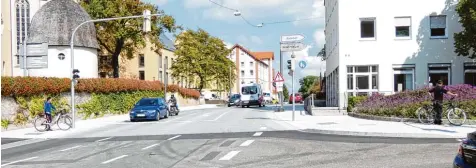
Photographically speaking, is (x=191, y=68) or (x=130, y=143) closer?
(x=130, y=143)

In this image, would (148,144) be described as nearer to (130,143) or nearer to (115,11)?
(130,143)

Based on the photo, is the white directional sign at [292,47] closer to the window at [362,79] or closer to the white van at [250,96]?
the window at [362,79]

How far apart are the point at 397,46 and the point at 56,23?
31.0 meters

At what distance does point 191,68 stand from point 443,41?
177 feet

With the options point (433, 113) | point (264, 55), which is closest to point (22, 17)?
point (433, 113)

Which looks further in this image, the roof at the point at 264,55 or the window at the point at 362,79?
the roof at the point at 264,55

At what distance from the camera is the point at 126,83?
134 ft

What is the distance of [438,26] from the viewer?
30.3 meters

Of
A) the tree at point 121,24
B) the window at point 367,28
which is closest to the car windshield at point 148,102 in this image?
the window at point 367,28

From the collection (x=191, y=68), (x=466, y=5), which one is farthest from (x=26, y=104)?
(x=191, y=68)

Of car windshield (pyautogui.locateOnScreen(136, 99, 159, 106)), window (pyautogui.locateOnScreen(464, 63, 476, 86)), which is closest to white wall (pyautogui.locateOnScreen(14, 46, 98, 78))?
car windshield (pyautogui.locateOnScreen(136, 99, 159, 106))

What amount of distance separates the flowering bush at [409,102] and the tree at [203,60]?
56.3m

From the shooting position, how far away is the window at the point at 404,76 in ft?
99.7

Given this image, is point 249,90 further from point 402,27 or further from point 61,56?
point 402,27
